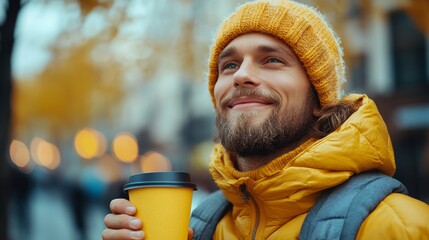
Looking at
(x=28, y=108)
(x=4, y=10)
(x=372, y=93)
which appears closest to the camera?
(x=4, y=10)

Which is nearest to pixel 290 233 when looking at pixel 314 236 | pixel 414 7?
pixel 314 236

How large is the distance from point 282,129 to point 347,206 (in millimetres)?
525

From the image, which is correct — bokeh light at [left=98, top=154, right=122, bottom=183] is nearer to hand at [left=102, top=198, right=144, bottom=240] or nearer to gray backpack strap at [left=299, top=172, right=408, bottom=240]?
hand at [left=102, top=198, right=144, bottom=240]

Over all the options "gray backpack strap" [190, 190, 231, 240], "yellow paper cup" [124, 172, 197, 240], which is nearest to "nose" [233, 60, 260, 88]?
"yellow paper cup" [124, 172, 197, 240]

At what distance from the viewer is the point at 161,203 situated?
2068 millimetres

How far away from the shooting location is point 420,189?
1680 cm

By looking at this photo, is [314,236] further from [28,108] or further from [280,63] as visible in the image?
[28,108]

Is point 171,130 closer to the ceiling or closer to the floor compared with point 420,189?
closer to the ceiling

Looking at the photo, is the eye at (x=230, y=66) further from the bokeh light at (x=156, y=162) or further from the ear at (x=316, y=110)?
the bokeh light at (x=156, y=162)

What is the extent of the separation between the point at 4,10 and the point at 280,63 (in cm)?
390

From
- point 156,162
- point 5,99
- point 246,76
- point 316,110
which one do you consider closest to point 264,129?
point 246,76

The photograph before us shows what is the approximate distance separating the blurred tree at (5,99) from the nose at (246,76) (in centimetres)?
364

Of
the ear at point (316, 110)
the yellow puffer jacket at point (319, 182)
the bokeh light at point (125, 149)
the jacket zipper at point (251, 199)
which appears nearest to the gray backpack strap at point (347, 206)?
the yellow puffer jacket at point (319, 182)

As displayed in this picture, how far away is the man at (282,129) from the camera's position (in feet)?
7.09
